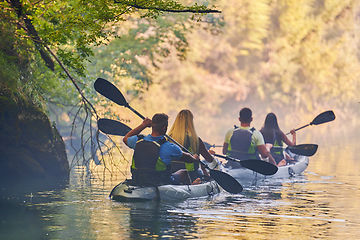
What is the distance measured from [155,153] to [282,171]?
512 centimetres

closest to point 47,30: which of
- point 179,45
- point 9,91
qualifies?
point 9,91

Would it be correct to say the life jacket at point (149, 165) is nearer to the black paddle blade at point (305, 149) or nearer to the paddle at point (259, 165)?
the paddle at point (259, 165)

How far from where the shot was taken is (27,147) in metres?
10.9

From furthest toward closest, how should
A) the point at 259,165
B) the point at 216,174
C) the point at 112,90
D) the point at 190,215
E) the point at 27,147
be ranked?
the point at 27,147
the point at 259,165
the point at 112,90
the point at 216,174
the point at 190,215

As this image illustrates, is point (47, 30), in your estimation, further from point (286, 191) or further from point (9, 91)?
point (286, 191)

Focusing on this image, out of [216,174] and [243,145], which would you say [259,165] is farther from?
[243,145]

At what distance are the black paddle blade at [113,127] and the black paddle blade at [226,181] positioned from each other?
5.68 ft

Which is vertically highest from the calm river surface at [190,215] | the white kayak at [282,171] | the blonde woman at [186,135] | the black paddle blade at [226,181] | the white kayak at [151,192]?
the blonde woman at [186,135]

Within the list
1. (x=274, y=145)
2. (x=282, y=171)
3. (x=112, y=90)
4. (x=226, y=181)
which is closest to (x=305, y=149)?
(x=274, y=145)

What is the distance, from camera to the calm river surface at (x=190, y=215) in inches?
257

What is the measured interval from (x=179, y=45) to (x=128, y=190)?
10.4m

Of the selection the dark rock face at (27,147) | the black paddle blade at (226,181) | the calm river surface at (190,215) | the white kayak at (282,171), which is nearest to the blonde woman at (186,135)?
the black paddle blade at (226,181)

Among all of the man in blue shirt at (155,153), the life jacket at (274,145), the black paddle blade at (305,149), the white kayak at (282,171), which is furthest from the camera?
the black paddle blade at (305,149)

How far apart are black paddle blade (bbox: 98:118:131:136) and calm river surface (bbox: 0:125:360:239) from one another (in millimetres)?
1160
